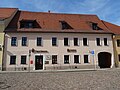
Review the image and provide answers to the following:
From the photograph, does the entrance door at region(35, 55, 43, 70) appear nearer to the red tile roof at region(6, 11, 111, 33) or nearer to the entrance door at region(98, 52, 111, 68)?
the red tile roof at region(6, 11, 111, 33)

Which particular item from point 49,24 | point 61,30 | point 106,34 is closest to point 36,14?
point 49,24

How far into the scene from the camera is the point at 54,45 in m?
25.6

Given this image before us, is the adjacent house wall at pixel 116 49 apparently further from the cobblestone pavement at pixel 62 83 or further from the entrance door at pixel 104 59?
the cobblestone pavement at pixel 62 83

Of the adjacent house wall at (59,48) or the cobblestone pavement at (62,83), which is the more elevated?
the adjacent house wall at (59,48)

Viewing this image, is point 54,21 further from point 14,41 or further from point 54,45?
point 14,41

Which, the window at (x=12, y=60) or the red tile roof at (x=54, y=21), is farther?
the red tile roof at (x=54, y=21)

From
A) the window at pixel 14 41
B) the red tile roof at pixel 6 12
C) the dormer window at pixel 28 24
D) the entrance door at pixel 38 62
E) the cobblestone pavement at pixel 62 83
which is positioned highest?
the red tile roof at pixel 6 12

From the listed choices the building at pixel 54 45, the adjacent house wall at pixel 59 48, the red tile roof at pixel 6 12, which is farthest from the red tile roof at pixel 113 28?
the red tile roof at pixel 6 12

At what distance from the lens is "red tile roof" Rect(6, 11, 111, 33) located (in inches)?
1011

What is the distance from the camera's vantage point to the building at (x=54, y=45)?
24.4 m

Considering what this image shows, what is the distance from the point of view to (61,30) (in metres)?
26.1

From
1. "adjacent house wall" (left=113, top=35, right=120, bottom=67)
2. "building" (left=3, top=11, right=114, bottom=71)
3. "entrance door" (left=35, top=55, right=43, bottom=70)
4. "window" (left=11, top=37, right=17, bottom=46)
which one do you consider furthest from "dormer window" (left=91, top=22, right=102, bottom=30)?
"window" (left=11, top=37, right=17, bottom=46)

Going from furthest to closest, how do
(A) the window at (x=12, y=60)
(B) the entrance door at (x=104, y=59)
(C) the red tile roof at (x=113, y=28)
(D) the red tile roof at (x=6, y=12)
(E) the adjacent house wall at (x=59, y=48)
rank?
(C) the red tile roof at (x=113, y=28) → (B) the entrance door at (x=104, y=59) → (D) the red tile roof at (x=6, y=12) → (E) the adjacent house wall at (x=59, y=48) → (A) the window at (x=12, y=60)

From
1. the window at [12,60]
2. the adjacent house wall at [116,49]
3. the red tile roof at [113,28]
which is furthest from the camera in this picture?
the red tile roof at [113,28]
